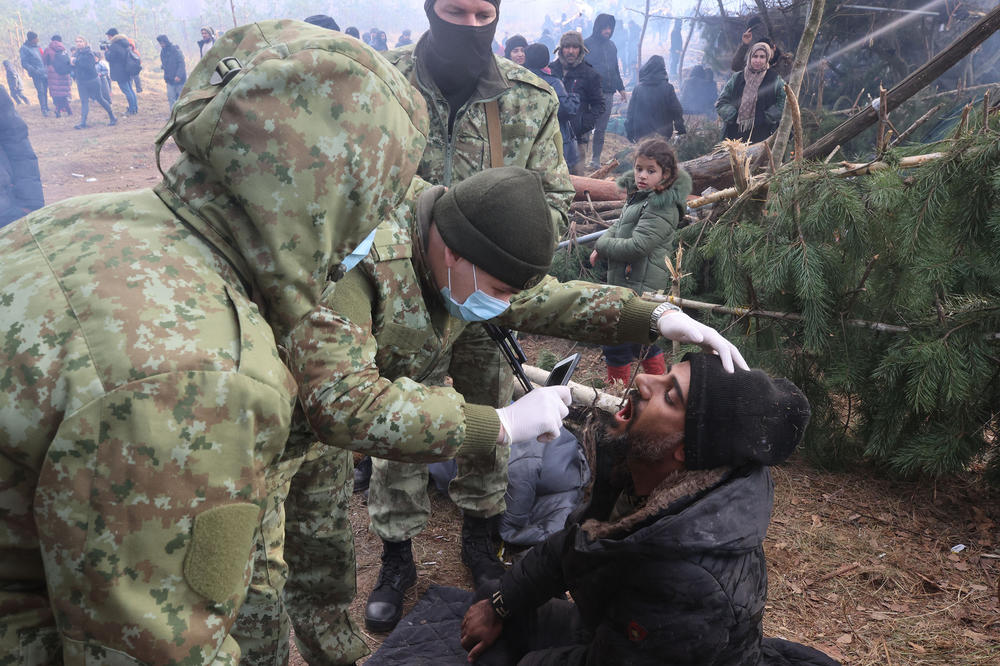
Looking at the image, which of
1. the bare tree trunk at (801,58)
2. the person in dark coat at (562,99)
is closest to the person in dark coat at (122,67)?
the person in dark coat at (562,99)

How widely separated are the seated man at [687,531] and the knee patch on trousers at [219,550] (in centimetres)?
101

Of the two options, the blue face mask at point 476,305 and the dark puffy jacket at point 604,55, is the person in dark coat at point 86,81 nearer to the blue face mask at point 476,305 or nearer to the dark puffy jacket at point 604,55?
the dark puffy jacket at point 604,55

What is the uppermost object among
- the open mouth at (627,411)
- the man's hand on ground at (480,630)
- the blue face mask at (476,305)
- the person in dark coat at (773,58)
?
the person in dark coat at (773,58)

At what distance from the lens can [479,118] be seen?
3.09m

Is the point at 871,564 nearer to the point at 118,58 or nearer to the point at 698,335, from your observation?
the point at 698,335

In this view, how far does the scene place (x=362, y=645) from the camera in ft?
8.50

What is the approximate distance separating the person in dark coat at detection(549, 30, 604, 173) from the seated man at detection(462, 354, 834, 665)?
7.51 metres

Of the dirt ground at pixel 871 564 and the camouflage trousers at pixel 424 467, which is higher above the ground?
the camouflage trousers at pixel 424 467

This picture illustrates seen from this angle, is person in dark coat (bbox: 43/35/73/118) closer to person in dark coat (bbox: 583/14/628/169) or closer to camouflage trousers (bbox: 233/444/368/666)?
person in dark coat (bbox: 583/14/628/169)

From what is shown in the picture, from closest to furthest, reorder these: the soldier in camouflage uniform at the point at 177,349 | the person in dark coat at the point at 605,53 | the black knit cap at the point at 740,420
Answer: the soldier in camouflage uniform at the point at 177,349 → the black knit cap at the point at 740,420 → the person in dark coat at the point at 605,53

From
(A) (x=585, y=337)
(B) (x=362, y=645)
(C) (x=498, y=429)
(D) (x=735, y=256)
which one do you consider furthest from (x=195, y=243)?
(D) (x=735, y=256)

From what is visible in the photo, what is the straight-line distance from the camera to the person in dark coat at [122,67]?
44.5ft

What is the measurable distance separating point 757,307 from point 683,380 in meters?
2.13

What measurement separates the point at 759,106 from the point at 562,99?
2557mm
